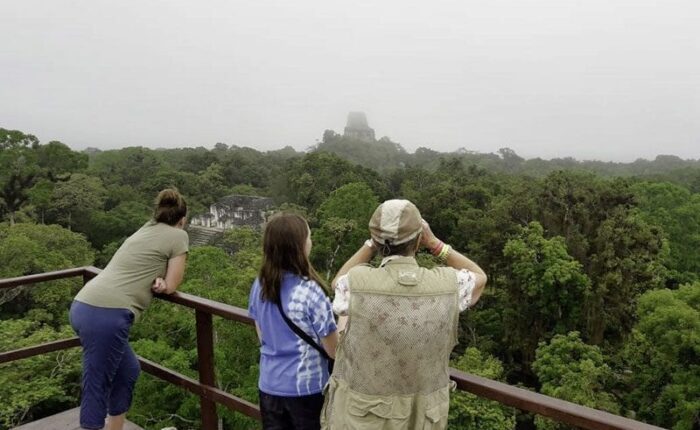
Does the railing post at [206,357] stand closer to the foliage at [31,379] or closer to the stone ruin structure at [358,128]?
the foliage at [31,379]

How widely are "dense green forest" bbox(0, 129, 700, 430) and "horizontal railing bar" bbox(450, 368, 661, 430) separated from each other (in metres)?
12.0

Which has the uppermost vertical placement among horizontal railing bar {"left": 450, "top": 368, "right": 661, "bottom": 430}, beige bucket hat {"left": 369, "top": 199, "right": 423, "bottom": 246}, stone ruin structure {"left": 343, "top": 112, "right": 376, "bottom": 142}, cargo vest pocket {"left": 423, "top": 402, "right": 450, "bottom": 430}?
stone ruin structure {"left": 343, "top": 112, "right": 376, "bottom": 142}

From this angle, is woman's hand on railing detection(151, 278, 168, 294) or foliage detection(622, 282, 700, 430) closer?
woman's hand on railing detection(151, 278, 168, 294)

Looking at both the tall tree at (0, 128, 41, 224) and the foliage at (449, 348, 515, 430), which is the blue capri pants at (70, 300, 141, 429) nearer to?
the foliage at (449, 348, 515, 430)

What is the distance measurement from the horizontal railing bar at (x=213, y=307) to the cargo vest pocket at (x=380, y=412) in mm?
746

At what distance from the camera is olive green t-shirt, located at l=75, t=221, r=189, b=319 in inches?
100

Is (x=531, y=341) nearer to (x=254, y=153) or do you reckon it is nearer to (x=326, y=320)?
(x=326, y=320)

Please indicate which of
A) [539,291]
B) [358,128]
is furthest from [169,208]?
[358,128]

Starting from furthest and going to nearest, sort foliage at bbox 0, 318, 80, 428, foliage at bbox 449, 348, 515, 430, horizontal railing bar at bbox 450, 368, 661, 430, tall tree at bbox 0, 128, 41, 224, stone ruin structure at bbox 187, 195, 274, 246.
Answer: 1. stone ruin structure at bbox 187, 195, 274, 246
2. tall tree at bbox 0, 128, 41, 224
3. foliage at bbox 449, 348, 515, 430
4. foliage at bbox 0, 318, 80, 428
5. horizontal railing bar at bbox 450, 368, 661, 430

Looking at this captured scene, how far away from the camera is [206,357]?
8.87 feet

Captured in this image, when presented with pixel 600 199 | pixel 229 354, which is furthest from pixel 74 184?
pixel 600 199

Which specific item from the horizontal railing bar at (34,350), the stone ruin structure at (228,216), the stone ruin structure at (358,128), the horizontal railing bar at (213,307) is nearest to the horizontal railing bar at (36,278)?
the horizontal railing bar at (34,350)

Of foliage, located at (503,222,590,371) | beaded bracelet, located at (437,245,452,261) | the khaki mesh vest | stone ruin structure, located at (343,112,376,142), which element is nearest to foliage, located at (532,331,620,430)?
foliage, located at (503,222,590,371)

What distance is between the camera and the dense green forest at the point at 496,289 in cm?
1335
